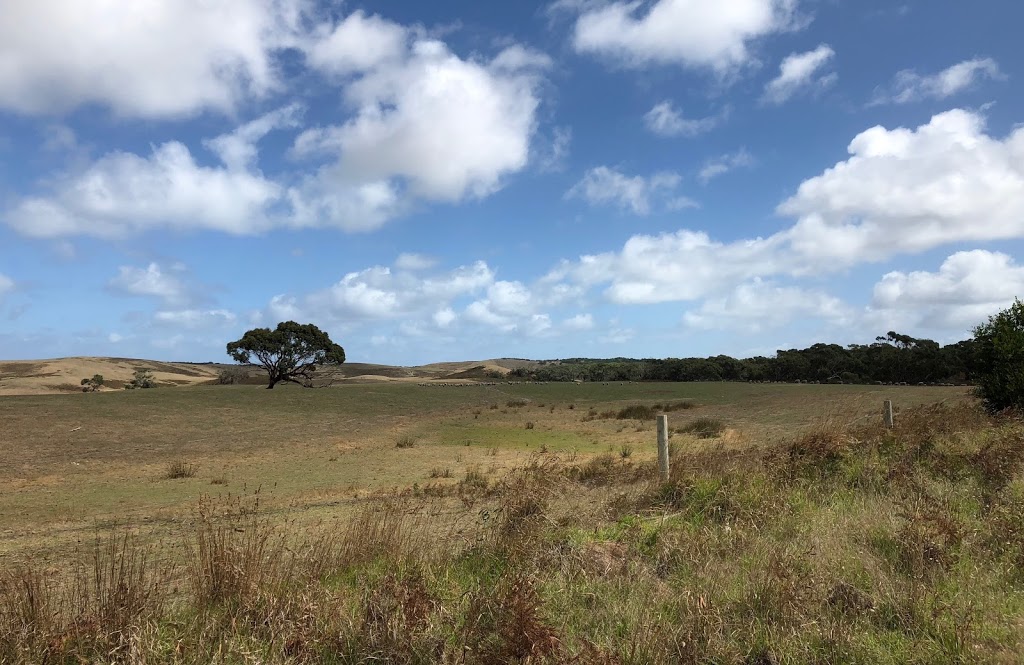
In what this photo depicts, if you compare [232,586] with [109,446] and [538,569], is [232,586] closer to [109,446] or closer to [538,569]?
[538,569]

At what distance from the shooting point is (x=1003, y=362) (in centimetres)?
1894

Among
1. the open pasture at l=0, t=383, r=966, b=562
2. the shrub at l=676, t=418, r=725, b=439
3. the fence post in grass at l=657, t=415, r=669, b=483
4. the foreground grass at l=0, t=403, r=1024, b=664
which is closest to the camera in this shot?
the foreground grass at l=0, t=403, r=1024, b=664

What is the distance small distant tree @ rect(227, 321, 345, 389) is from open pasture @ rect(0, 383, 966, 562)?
713 inches

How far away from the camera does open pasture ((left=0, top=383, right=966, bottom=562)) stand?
13.5 meters

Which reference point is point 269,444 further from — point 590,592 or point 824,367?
point 824,367

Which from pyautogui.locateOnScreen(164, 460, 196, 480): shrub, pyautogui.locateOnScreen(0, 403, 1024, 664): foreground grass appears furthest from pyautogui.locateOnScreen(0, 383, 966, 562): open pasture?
pyautogui.locateOnScreen(0, 403, 1024, 664): foreground grass

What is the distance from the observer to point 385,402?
161 ft

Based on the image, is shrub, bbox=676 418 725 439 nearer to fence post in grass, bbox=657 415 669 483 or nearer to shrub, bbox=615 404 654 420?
shrub, bbox=615 404 654 420

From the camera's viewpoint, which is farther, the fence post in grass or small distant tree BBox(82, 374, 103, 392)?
small distant tree BBox(82, 374, 103, 392)

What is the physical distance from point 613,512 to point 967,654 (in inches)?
193

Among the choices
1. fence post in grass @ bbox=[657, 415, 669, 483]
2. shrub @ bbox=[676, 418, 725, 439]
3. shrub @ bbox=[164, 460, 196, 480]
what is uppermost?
fence post in grass @ bbox=[657, 415, 669, 483]

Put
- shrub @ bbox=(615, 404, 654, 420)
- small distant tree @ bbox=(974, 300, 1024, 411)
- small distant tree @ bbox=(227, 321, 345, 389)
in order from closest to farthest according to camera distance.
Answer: small distant tree @ bbox=(974, 300, 1024, 411), shrub @ bbox=(615, 404, 654, 420), small distant tree @ bbox=(227, 321, 345, 389)

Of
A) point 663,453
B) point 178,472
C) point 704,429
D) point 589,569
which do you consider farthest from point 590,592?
point 704,429

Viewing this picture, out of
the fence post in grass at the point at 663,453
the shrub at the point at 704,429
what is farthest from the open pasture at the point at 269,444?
the fence post in grass at the point at 663,453
